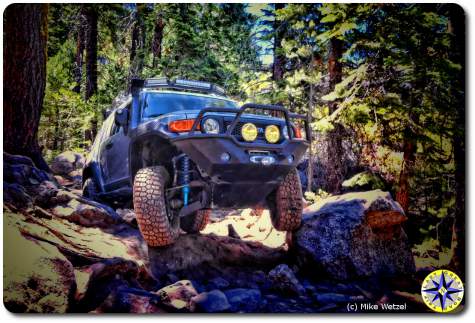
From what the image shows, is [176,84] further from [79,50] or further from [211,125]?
[79,50]

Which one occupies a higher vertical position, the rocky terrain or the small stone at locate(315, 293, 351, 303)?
the rocky terrain

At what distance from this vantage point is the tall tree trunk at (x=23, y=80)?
359 centimetres

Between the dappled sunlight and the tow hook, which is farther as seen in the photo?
the dappled sunlight

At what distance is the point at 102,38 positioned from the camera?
180 inches

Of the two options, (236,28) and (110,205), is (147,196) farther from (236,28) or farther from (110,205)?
Answer: (236,28)

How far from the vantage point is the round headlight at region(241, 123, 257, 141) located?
9.81 ft

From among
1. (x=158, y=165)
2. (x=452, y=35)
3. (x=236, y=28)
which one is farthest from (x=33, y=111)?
(x=452, y=35)

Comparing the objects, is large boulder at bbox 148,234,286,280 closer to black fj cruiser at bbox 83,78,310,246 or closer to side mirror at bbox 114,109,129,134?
black fj cruiser at bbox 83,78,310,246

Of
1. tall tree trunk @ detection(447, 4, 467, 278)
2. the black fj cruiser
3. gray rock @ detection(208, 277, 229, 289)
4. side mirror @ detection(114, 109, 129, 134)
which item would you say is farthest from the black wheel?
tall tree trunk @ detection(447, 4, 467, 278)

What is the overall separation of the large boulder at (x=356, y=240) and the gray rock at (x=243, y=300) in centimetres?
68

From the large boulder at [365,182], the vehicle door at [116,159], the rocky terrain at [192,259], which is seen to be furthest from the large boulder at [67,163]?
the large boulder at [365,182]

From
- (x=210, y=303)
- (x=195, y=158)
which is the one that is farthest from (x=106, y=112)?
(x=210, y=303)

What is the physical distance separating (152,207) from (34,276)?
3.47 ft

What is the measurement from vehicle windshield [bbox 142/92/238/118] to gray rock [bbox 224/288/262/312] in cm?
189
